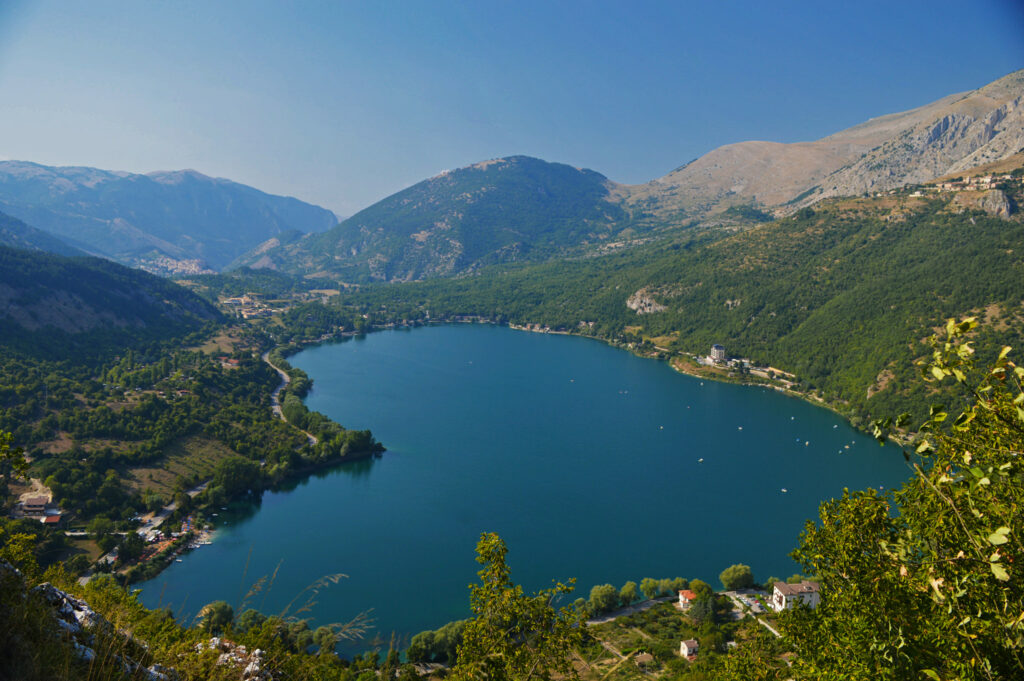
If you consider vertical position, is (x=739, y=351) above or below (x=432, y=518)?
above

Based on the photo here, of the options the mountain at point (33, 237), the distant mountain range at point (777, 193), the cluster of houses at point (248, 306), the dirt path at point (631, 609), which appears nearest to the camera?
the dirt path at point (631, 609)

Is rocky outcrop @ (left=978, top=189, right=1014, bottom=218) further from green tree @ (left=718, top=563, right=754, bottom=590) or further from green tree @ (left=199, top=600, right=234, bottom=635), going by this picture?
green tree @ (left=199, top=600, right=234, bottom=635)

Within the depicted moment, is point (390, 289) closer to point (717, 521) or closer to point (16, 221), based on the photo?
point (16, 221)

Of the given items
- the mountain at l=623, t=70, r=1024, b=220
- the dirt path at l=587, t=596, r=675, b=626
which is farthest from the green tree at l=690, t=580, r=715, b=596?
the mountain at l=623, t=70, r=1024, b=220

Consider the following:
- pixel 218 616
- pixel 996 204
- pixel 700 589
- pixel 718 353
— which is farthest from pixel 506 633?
pixel 996 204

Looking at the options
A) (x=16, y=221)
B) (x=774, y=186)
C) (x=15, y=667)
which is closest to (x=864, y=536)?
(x=15, y=667)

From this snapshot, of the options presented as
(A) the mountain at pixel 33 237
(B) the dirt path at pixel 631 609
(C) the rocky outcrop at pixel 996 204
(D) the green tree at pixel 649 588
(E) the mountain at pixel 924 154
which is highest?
(E) the mountain at pixel 924 154

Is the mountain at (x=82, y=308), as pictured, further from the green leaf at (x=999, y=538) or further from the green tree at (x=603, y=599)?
the green leaf at (x=999, y=538)

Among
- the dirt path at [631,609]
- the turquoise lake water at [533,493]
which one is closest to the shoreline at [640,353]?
the turquoise lake water at [533,493]
